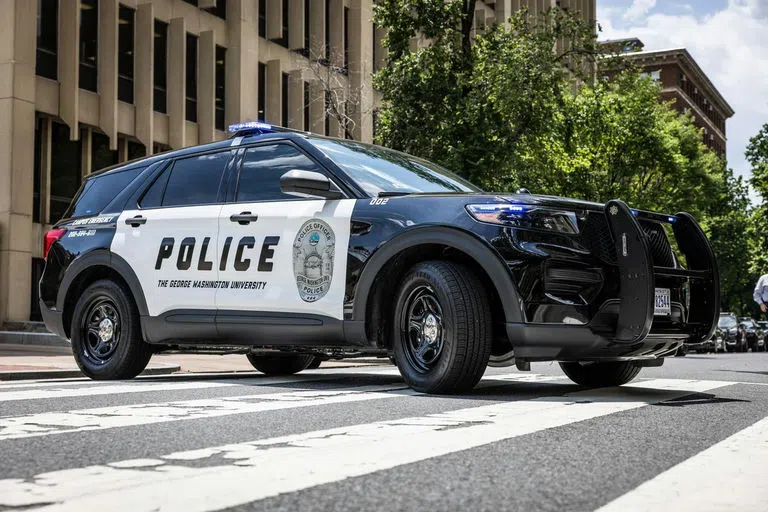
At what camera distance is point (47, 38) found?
25406 mm

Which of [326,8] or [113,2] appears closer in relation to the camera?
[113,2]

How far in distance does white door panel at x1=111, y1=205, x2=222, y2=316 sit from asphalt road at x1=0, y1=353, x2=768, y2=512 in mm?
1223

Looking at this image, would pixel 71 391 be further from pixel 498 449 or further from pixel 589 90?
pixel 589 90

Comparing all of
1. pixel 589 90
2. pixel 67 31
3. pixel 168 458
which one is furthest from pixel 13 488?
pixel 589 90

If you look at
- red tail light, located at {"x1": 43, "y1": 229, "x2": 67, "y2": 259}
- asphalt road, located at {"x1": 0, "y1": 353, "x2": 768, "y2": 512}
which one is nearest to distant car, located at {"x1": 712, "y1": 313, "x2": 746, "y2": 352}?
red tail light, located at {"x1": 43, "y1": 229, "x2": 67, "y2": 259}

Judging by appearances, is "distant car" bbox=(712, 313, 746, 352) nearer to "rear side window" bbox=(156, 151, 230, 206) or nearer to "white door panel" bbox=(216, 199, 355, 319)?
"rear side window" bbox=(156, 151, 230, 206)

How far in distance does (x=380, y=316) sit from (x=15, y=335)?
16.4 m

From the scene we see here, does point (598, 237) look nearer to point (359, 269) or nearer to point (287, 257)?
point (359, 269)

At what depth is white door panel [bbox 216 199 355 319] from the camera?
7172 mm

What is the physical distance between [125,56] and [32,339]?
954 centimetres

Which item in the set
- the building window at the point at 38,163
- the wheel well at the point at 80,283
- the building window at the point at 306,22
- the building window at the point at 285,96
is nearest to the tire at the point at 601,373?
the wheel well at the point at 80,283

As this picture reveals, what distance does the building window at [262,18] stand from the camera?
33.1 m

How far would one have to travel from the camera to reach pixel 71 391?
7.16 meters

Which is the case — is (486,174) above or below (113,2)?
below
